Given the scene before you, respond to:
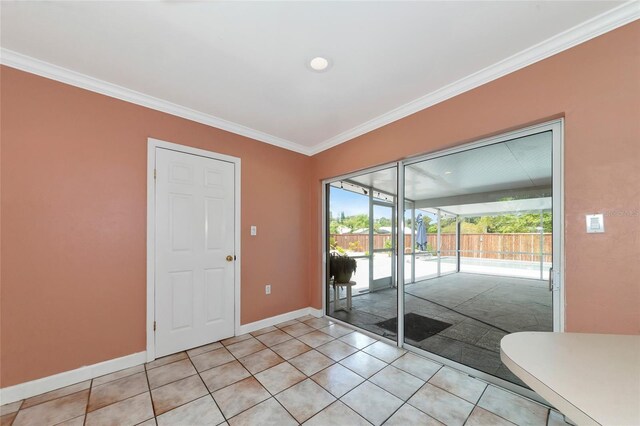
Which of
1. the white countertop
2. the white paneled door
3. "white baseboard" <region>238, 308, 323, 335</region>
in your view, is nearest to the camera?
the white countertop

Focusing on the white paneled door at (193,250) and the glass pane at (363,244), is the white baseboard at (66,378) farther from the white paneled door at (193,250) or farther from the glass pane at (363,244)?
the glass pane at (363,244)

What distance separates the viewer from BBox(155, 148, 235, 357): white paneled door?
2670 mm

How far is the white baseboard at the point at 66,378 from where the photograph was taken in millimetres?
1931

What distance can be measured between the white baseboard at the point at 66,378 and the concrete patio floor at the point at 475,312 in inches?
101

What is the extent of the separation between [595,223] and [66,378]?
4.30 m

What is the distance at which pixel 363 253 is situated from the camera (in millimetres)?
3824

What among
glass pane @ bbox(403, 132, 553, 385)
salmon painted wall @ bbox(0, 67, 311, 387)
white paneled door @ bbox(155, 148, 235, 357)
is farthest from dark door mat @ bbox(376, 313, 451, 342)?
salmon painted wall @ bbox(0, 67, 311, 387)

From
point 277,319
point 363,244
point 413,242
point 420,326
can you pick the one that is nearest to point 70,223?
point 277,319

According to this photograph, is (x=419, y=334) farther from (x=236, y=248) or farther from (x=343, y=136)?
(x=343, y=136)

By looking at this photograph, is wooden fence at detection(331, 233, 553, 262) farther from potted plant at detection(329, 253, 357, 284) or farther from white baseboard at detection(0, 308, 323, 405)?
white baseboard at detection(0, 308, 323, 405)

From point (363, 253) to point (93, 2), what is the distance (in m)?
3.65

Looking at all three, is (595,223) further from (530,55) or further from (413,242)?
(413,242)

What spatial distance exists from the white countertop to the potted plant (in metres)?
2.76

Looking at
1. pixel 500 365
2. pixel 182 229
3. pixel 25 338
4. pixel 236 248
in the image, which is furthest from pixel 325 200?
pixel 25 338
